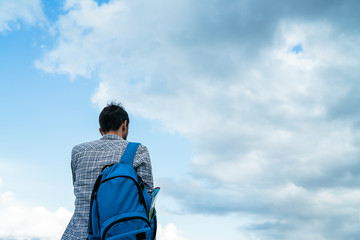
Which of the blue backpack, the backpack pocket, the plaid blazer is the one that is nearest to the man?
the plaid blazer

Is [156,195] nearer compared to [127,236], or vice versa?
[127,236]

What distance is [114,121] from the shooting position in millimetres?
5840

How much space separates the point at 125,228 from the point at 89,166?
1086 mm

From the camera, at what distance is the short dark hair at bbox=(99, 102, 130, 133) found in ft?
19.2

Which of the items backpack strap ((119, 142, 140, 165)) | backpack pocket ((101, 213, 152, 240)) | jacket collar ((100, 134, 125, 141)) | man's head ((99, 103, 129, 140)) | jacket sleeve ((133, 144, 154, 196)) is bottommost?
backpack pocket ((101, 213, 152, 240))

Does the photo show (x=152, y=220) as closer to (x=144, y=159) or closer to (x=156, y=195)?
(x=156, y=195)

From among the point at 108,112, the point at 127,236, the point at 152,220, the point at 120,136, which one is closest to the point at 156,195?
the point at 152,220

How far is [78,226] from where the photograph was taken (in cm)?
528

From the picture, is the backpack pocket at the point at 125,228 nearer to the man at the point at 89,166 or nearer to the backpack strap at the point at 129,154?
the man at the point at 89,166

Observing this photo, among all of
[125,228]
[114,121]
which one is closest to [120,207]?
[125,228]

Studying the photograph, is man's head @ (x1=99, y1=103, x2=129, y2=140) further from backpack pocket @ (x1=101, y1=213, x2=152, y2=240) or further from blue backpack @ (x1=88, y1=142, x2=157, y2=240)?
backpack pocket @ (x1=101, y1=213, x2=152, y2=240)

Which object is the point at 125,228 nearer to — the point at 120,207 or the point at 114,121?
the point at 120,207

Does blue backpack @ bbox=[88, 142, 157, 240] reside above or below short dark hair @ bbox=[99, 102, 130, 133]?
below

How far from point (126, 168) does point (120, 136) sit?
83 centimetres
